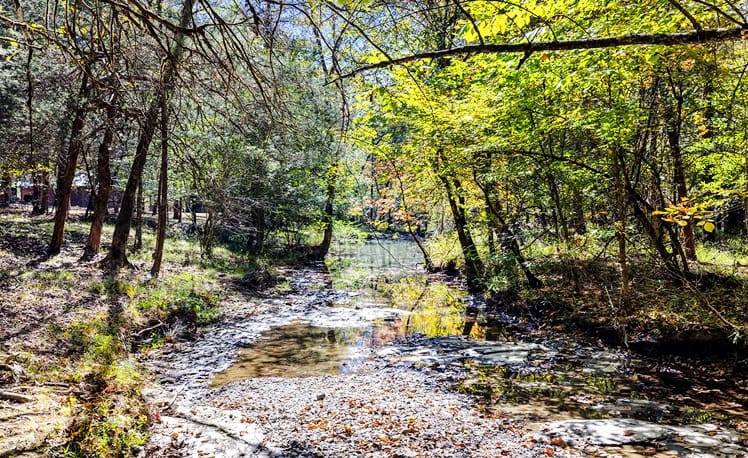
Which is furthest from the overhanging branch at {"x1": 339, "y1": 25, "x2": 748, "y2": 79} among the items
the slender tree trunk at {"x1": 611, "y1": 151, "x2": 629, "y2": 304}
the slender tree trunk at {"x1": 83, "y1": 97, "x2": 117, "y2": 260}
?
the slender tree trunk at {"x1": 83, "y1": 97, "x2": 117, "y2": 260}

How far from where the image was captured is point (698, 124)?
929 centimetres

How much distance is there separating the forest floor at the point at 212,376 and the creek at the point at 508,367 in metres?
0.15

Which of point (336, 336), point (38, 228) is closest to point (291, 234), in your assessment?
point (38, 228)

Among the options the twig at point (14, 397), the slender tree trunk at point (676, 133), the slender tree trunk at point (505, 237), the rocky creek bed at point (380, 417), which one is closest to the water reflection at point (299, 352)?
the rocky creek bed at point (380, 417)

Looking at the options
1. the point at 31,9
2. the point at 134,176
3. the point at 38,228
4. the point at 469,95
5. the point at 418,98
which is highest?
the point at 31,9

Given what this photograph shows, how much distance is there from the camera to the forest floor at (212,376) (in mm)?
4727

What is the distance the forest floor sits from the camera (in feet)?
15.5

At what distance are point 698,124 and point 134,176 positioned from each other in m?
13.4

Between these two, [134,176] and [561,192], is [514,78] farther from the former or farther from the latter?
[134,176]

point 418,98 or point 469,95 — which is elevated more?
point 469,95

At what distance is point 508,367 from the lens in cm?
785

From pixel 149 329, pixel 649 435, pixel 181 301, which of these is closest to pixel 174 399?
pixel 149 329

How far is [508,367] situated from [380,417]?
Result: 3.17 m

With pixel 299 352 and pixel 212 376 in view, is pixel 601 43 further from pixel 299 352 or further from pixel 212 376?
pixel 299 352
